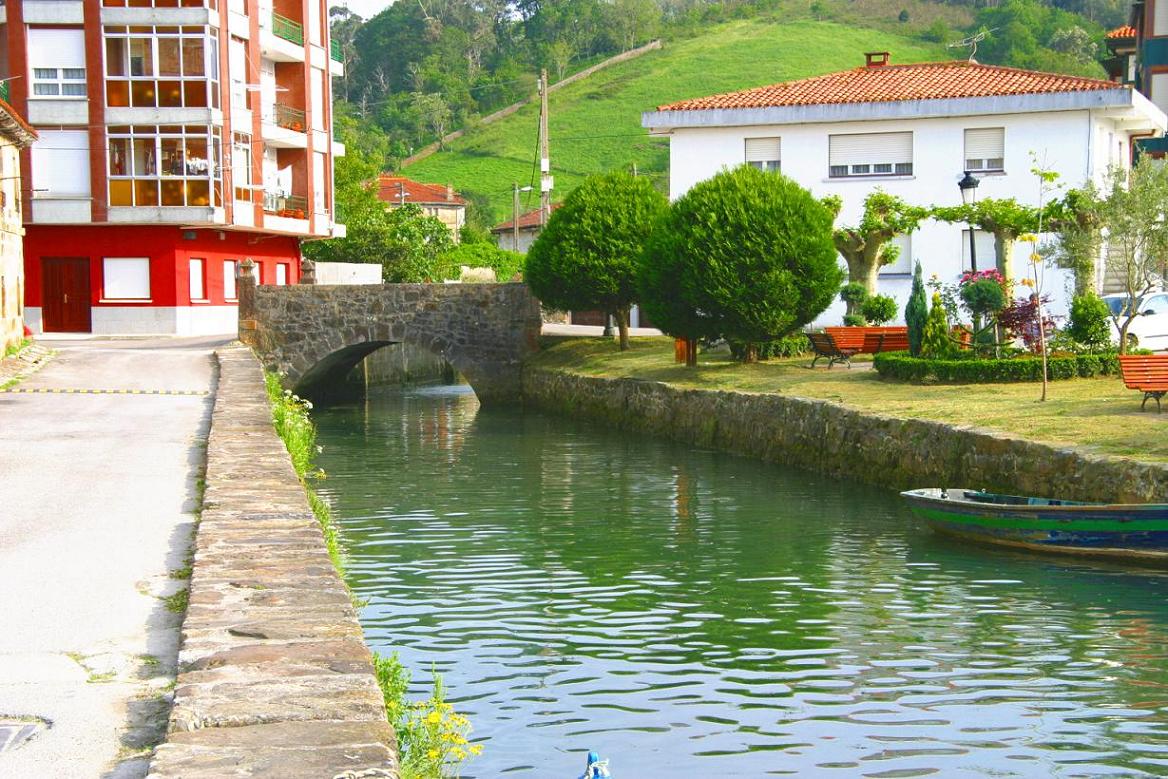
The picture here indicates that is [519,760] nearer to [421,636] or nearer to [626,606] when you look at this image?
[421,636]

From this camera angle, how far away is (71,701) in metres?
5.66

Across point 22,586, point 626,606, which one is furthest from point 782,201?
point 22,586

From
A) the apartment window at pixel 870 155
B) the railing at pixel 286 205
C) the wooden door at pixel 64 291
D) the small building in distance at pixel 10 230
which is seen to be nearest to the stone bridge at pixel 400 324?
the small building in distance at pixel 10 230

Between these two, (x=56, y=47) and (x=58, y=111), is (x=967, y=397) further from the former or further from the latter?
(x=56, y=47)

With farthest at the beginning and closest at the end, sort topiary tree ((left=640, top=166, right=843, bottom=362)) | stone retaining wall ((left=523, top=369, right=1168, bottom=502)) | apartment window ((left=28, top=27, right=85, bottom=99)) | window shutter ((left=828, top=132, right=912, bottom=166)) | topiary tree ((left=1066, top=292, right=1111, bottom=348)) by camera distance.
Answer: apartment window ((left=28, top=27, right=85, bottom=99)), window shutter ((left=828, top=132, right=912, bottom=166)), topiary tree ((left=640, top=166, right=843, bottom=362)), topiary tree ((left=1066, top=292, right=1111, bottom=348)), stone retaining wall ((left=523, top=369, right=1168, bottom=502))

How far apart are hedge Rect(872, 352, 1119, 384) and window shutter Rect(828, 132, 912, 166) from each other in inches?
557

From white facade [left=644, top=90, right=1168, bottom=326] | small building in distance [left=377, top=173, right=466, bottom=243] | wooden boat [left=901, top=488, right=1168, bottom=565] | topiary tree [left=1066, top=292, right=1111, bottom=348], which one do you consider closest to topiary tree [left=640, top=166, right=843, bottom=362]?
topiary tree [left=1066, top=292, right=1111, bottom=348]

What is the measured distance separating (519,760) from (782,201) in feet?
68.0

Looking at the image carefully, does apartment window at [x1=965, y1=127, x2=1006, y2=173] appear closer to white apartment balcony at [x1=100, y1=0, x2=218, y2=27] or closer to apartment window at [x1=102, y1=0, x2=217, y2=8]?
white apartment balcony at [x1=100, y1=0, x2=218, y2=27]

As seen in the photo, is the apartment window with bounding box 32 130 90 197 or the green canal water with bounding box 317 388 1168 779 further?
the apartment window with bounding box 32 130 90 197

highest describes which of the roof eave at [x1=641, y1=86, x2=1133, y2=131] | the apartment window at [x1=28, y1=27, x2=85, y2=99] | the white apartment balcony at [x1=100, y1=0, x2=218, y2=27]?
the white apartment balcony at [x1=100, y1=0, x2=218, y2=27]

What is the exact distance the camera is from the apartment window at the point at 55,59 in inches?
1567

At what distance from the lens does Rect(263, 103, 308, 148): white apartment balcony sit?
147ft

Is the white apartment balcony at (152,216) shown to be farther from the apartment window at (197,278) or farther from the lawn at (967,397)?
the lawn at (967,397)
